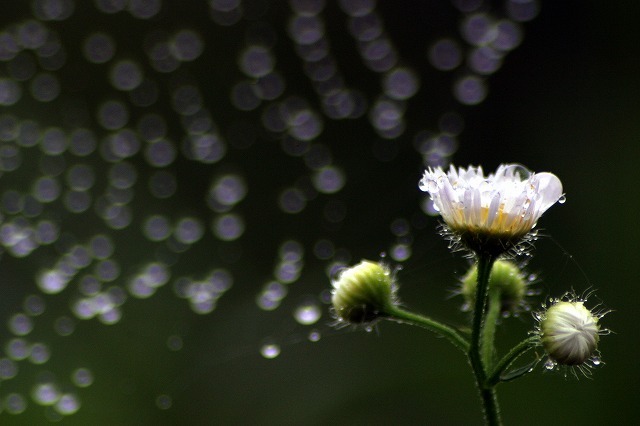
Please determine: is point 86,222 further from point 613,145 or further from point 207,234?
point 613,145

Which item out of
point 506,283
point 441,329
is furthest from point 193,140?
point 441,329

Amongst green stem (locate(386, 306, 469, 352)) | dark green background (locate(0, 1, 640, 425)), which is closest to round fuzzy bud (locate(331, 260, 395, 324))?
green stem (locate(386, 306, 469, 352))

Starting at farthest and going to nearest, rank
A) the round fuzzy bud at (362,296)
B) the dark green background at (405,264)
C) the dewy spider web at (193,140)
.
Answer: the dewy spider web at (193,140), the dark green background at (405,264), the round fuzzy bud at (362,296)

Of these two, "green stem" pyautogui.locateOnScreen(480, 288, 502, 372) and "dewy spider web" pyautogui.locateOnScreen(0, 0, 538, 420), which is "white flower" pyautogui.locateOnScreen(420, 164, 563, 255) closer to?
"green stem" pyautogui.locateOnScreen(480, 288, 502, 372)

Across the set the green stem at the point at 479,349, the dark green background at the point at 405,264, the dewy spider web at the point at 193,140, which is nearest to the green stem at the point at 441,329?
the green stem at the point at 479,349

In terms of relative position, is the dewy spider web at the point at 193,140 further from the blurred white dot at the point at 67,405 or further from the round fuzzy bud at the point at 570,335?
the round fuzzy bud at the point at 570,335

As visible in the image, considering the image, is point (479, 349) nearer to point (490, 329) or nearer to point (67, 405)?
point (490, 329)
